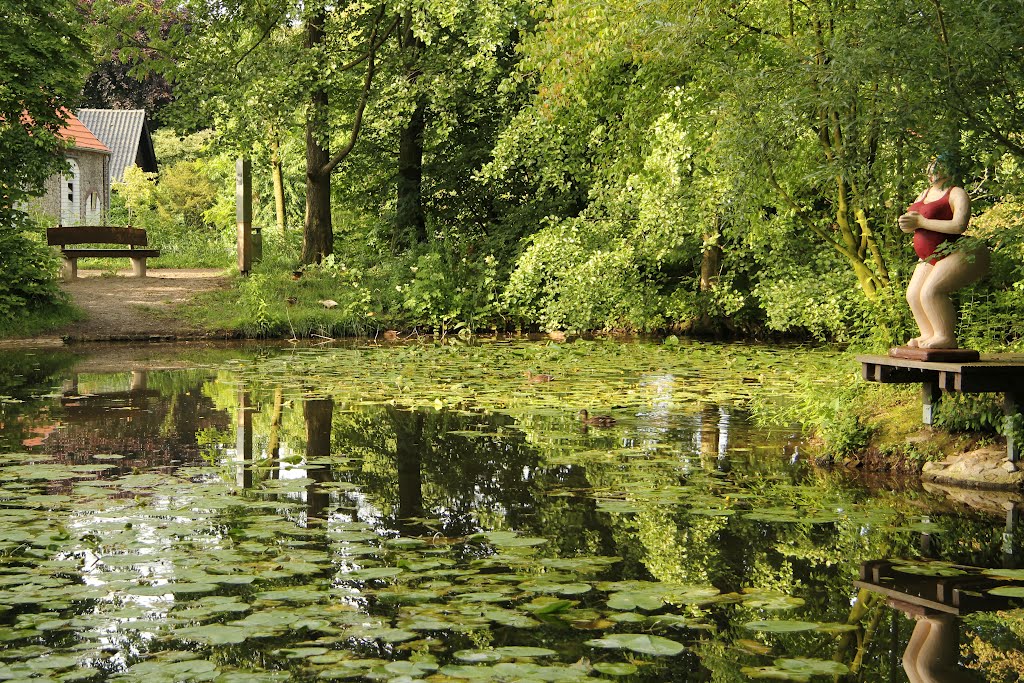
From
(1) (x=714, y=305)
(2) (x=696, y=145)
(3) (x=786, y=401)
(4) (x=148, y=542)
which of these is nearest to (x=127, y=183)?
(1) (x=714, y=305)

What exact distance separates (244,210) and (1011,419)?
1839cm

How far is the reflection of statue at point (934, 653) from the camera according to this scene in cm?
448

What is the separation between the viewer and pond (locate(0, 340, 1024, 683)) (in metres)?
4.66

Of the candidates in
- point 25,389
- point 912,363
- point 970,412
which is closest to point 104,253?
point 25,389

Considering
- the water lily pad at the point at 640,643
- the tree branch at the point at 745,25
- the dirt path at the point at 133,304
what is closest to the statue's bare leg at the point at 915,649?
the water lily pad at the point at 640,643

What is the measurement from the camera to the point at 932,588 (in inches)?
223

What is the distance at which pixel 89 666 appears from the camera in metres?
4.47

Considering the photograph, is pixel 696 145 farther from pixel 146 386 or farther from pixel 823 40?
pixel 146 386

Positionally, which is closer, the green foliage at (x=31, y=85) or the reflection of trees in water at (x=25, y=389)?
the reflection of trees in water at (x=25, y=389)

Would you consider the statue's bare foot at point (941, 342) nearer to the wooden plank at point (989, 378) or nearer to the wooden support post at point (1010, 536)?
the wooden plank at point (989, 378)

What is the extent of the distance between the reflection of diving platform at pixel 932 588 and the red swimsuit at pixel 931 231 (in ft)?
10.2

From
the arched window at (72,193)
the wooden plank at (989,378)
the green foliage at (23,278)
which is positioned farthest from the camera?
the arched window at (72,193)

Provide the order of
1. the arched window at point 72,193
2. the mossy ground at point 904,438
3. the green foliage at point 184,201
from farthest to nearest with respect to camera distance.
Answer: the arched window at point 72,193
the green foliage at point 184,201
the mossy ground at point 904,438

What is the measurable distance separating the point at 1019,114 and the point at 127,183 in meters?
41.9
